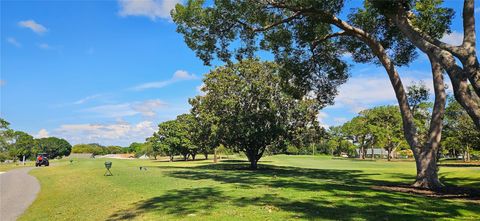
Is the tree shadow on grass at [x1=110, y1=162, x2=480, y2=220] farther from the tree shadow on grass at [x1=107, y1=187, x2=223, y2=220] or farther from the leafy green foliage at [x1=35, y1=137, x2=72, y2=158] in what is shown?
the leafy green foliage at [x1=35, y1=137, x2=72, y2=158]

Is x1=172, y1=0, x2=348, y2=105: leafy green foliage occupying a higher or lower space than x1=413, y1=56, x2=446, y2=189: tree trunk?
higher

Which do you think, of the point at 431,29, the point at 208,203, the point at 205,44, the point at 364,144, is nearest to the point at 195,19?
the point at 205,44

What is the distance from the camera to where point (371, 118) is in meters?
81.2

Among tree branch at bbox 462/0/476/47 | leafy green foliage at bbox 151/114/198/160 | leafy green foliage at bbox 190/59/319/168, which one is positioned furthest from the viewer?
leafy green foliage at bbox 151/114/198/160

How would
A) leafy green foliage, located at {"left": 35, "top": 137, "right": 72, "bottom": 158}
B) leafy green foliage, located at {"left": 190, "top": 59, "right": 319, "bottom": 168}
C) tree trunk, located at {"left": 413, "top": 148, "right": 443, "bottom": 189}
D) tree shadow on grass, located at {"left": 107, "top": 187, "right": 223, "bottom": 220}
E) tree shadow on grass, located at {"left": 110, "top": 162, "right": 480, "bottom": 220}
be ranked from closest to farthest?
tree shadow on grass, located at {"left": 110, "top": 162, "right": 480, "bottom": 220} → tree shadow on grass, located at {"left": 107, "top": 187, "right": 223, "bottom": 220} → tree trunk, located at {"left": 413, "top": 148, "right": 443, "bottom": 189} → leafy green foliage, located at {"left": 190, "top": 59, "right": 319, "bottom": 168} → leafy green foliage, located at {"left": 35, "top": 137, "right": 72, "bottom": 158}

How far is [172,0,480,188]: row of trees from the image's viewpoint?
37.4 feet

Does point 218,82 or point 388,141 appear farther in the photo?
point 388,141

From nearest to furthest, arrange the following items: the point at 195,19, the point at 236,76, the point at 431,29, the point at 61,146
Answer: the point at 431,29 < the point at 195,19 < the point at 236,76 < the point at 61,146

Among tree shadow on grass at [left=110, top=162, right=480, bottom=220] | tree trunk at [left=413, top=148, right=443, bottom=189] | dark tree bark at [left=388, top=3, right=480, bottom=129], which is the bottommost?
tree shadow on grass at [left=110, top=162, right=480, bottom=220]

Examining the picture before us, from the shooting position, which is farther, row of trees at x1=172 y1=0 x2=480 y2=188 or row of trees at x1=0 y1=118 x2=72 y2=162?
row of trees at x1=0 y1=118 x2=72 y2=162

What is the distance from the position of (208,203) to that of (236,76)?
81.9 feet

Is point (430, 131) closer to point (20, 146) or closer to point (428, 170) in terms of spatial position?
point (428, 170)

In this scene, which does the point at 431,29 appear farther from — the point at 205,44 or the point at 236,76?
the point at 236,76

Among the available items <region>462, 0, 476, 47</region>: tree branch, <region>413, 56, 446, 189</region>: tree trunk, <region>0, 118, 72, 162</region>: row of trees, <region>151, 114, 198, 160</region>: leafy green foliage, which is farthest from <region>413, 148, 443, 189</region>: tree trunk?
<region>0, 118, 72, 162</region>: row of trees
